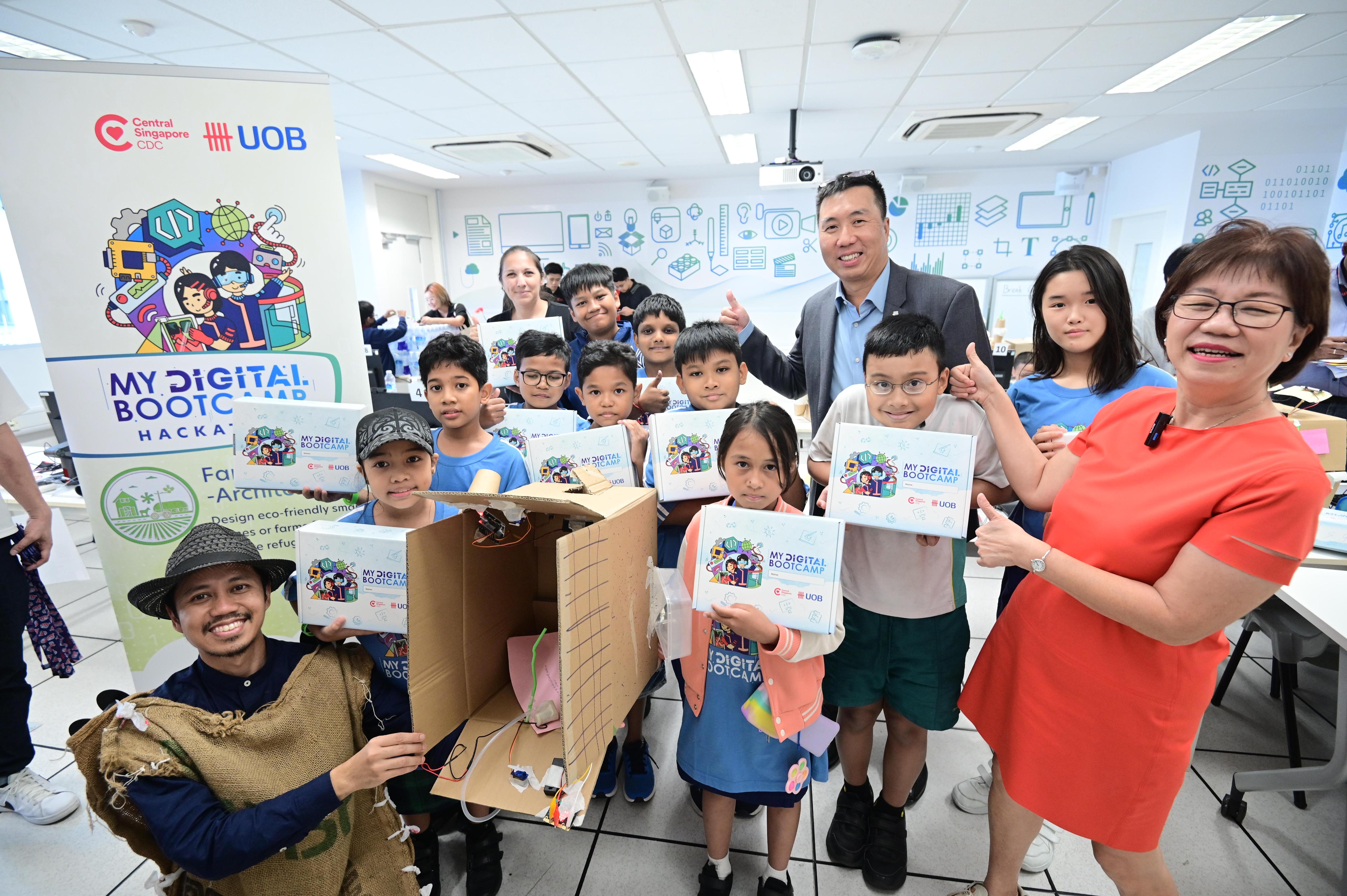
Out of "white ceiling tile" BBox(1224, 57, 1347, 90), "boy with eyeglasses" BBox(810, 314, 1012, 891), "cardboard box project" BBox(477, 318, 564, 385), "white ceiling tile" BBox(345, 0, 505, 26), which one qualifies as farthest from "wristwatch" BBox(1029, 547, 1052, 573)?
"white ceiling tile" BBox(1224, 57, 1347, 90)

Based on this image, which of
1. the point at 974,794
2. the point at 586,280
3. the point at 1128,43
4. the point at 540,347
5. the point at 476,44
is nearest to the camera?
the point at 974,794

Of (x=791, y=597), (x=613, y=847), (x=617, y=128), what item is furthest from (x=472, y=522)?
(x=617, y=128)

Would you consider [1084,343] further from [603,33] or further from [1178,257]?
[603,33]

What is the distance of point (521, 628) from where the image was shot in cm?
141

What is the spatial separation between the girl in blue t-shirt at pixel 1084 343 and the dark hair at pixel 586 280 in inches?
71.7

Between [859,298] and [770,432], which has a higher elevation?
[859,298]

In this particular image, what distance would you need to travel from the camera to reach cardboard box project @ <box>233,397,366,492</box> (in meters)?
1.62

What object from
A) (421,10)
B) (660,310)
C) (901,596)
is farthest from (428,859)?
(421,10)

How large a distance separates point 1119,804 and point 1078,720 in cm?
16

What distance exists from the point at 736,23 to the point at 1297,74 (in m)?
4.51

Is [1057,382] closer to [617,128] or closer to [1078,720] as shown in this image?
[1078,720]

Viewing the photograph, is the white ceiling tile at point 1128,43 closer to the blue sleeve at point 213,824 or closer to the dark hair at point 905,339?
the dark hair at point 905,339

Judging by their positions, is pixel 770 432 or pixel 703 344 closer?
pixel 770 432

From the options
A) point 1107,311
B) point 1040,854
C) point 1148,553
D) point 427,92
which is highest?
point 427,92
